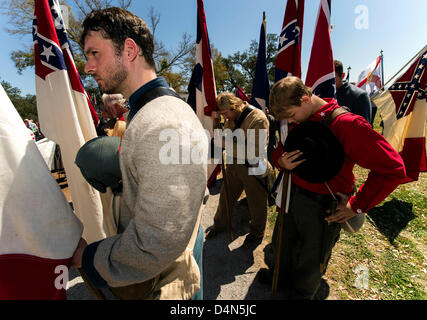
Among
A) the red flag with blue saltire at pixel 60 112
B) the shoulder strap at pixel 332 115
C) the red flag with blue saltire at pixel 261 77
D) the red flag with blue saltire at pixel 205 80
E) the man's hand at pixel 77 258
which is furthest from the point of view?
the red flag with blue saltire at pixel 261 77

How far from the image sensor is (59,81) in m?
1.84

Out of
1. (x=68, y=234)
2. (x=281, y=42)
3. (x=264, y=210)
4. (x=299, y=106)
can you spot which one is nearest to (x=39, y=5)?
(x=68, y=234)

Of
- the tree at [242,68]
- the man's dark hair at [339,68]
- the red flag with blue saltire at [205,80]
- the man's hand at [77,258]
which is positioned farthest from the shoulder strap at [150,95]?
the tree at [242,68]

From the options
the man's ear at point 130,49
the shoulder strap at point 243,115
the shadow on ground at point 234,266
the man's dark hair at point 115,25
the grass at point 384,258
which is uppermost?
the man's dark hair at point 115,25

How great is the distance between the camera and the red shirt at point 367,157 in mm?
1423

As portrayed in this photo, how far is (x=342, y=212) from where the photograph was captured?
5.57 feet

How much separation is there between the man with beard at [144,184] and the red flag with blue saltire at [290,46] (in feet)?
5.95

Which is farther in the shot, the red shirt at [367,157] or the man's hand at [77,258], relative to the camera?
the red shirt at [367,157]

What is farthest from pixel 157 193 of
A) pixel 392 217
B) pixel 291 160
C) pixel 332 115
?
pixel 392 217

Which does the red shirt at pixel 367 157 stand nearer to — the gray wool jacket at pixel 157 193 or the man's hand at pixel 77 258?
the gray wool jacket at pixel 157 193

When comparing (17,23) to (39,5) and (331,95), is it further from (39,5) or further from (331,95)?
(331,95)

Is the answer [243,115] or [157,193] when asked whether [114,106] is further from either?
[157,193]

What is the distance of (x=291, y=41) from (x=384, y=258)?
3.39 m
